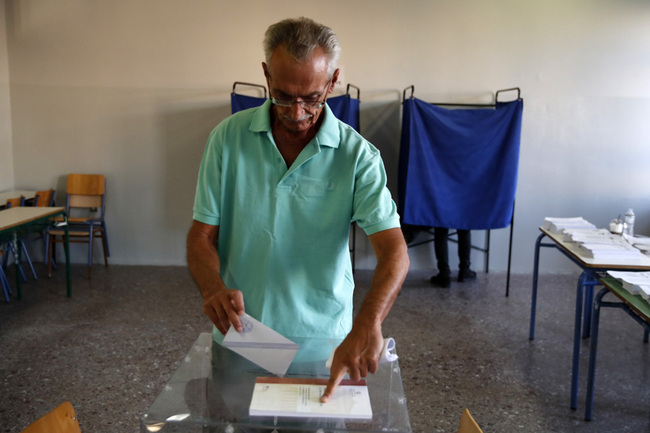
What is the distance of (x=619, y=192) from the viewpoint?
16.4 ft

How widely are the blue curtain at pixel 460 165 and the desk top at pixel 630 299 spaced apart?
2033mm

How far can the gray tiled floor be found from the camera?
256 cm

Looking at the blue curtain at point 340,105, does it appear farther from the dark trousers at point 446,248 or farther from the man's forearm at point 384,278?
the man's forearm at point 384,278

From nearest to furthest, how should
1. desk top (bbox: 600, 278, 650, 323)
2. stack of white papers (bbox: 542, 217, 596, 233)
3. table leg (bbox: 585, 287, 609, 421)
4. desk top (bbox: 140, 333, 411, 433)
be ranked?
desk top (bbox: 140, 333, 411, 433) → desk top (bbox: 600, 278, 650, 323) → table leg (bbox: 585, 287, 609, 421) → stack of white papers (bbox: 542, 217, 596, 233)

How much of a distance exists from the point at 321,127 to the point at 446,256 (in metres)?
3.56

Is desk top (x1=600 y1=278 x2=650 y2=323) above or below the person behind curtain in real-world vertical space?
above

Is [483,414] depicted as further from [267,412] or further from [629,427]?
[267,412]

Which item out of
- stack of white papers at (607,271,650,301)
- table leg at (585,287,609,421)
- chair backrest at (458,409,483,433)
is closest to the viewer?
chair backrest at (458,409,483,433)

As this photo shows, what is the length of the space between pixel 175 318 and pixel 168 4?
9.38 feet

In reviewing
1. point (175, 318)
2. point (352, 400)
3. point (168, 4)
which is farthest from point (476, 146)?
point (352, 400)

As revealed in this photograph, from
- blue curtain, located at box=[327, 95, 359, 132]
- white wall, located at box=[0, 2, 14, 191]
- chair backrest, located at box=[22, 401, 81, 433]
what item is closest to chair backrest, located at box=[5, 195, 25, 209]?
white wall, located at box=[0, 2, 14, 191]

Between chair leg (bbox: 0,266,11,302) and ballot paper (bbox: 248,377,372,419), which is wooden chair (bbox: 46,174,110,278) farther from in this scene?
ballot paper (bbox: 248,377,372,419)

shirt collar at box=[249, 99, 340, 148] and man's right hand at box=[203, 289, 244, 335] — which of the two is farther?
shirt collar at box=[249, 99, 340, 148]

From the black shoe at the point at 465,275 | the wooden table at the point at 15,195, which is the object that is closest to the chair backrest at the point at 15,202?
the wooden table at the point at 15,195
